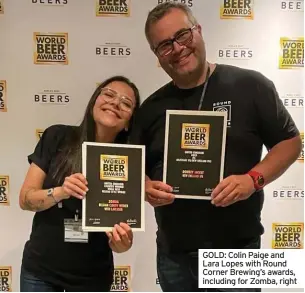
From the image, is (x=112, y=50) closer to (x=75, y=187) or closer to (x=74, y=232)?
(x=75, y=187)

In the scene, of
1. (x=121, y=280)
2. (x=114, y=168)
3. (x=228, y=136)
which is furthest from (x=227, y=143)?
(x=121, y=280)

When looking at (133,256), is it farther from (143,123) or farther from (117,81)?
(117,81)

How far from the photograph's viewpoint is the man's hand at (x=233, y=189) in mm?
1309

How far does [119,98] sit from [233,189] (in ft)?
1.58

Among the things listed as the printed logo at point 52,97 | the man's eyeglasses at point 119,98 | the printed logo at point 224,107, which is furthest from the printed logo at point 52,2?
the printed logo at point 224,107

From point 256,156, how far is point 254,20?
0.59 meters

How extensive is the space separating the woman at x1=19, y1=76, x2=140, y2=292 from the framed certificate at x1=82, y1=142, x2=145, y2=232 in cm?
4

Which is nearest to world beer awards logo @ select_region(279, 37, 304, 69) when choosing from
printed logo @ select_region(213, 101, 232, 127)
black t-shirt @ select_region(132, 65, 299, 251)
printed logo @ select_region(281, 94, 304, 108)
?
printed logo @ select_region(281, 94, 304, 108)

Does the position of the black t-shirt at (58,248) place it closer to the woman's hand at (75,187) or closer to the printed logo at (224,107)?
the woman's hand at (75,187)

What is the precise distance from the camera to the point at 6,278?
5.47 ft

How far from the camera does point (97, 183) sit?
1.36 m

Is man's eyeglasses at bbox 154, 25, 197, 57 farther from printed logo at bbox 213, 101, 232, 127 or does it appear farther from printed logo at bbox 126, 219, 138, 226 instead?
Result: printed logo at bbox 126, 219, 138, 226

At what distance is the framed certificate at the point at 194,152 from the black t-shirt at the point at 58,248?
0.33 m

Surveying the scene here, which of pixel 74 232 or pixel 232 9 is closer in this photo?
pixel 74 232
